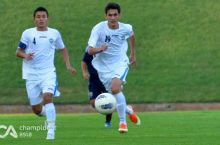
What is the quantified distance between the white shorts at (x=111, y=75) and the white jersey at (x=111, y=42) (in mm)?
108

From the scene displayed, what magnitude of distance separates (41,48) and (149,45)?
72.6 ft

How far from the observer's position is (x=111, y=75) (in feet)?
55.9

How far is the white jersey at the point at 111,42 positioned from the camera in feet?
54.3

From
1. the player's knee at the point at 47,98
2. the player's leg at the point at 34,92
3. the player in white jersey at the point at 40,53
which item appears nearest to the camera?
the player's knee at the point at 47,98

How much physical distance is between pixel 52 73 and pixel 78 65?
20.7 m

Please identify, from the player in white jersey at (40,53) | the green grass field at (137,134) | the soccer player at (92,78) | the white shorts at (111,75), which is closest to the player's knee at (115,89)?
the white shorts at (111,75)

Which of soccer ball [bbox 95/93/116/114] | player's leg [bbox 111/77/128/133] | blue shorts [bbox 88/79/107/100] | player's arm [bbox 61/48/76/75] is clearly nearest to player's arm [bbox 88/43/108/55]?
player's arm [bbox 61/48/76/75]

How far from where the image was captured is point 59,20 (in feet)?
128

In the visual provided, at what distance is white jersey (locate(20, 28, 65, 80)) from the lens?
15469mm

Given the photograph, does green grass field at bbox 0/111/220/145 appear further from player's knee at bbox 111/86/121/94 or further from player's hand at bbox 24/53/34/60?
player's hand at bbox 24/53/34/60

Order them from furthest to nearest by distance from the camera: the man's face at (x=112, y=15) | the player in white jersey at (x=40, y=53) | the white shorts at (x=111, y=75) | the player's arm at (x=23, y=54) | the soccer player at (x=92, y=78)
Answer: the soccer player at (x=92, y=78) < the white shorts at (x=111, y=75) < the man's face at (x=112, y=15) < the player's arm at (x=23, y=54) < the player in white jersey at (x=40, y=53)

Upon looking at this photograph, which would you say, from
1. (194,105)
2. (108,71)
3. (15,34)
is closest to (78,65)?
(15,34)

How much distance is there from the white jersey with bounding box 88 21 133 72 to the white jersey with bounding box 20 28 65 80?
39.0 inches

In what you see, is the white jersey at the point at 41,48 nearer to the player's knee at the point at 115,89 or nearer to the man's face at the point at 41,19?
the man's face at the point at 41,19
